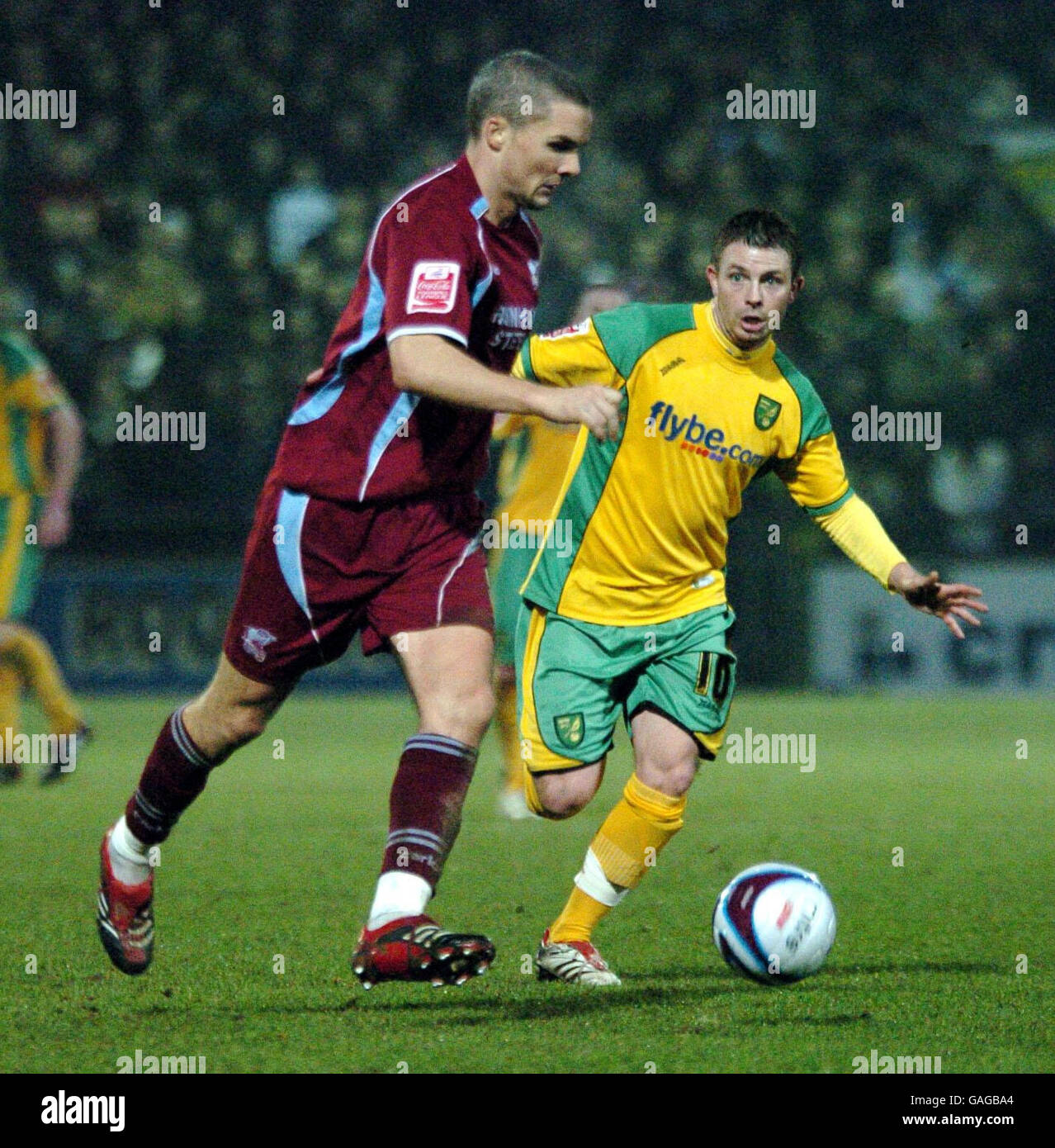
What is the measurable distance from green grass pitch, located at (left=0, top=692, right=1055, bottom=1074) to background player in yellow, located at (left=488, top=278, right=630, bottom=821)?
34cm

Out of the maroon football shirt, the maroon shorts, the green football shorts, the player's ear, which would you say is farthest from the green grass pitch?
the player's ear

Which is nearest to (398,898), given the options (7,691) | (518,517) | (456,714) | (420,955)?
(420,955)

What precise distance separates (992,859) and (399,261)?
3820 mm

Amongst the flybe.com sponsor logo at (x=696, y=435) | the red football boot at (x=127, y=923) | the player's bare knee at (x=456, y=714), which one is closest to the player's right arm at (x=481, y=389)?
the player's bare knee at (x=456, y=714)

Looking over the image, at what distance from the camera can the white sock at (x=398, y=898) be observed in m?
3.79

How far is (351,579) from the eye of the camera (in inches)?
165

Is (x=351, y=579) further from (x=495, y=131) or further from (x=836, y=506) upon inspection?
(x=836, y=506)

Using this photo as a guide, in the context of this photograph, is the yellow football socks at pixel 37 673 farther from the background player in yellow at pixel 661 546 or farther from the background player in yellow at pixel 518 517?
the background player in yellow at pixel 661 546

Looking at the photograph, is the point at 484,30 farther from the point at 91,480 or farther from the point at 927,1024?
the point at 927,1024

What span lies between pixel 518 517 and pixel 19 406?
3.14 metres

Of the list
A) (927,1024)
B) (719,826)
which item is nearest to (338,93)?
(719,826)

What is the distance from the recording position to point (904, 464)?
59.0ft

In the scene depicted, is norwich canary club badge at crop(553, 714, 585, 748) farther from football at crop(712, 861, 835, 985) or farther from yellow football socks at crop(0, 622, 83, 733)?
yellow football socks at crop(0, 622, 83, 733)
